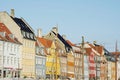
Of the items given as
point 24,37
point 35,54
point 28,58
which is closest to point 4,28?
point 24,37

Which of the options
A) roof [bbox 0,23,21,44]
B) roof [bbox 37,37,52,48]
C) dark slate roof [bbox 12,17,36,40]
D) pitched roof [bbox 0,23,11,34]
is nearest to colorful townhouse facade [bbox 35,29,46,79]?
roof [bbox 37,37,52,48]

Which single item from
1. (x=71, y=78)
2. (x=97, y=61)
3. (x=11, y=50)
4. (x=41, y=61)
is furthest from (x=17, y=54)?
(x=97, y=61)

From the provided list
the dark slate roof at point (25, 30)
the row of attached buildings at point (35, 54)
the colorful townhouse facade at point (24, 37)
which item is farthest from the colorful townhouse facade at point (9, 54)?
the dark slate roof at point (25, 30)

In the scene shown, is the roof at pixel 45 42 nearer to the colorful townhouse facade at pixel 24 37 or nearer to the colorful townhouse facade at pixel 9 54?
the colorful townhouse facade at pixel 24 37

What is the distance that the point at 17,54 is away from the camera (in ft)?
265

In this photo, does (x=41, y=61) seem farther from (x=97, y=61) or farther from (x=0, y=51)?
(x=97, y=61)

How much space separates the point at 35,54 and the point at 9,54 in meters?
11.0

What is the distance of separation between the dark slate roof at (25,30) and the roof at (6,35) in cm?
284

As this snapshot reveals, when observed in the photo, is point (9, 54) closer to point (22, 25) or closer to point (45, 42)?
point (22, 25)

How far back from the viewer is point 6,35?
78.1m

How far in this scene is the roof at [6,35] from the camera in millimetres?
76069

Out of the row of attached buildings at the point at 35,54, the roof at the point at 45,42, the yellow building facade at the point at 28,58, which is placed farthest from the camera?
the roof at the point at 45,42

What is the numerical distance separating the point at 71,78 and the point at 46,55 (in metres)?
14.7

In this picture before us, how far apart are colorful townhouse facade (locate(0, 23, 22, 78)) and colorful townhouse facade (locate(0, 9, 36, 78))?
51.2 inches
